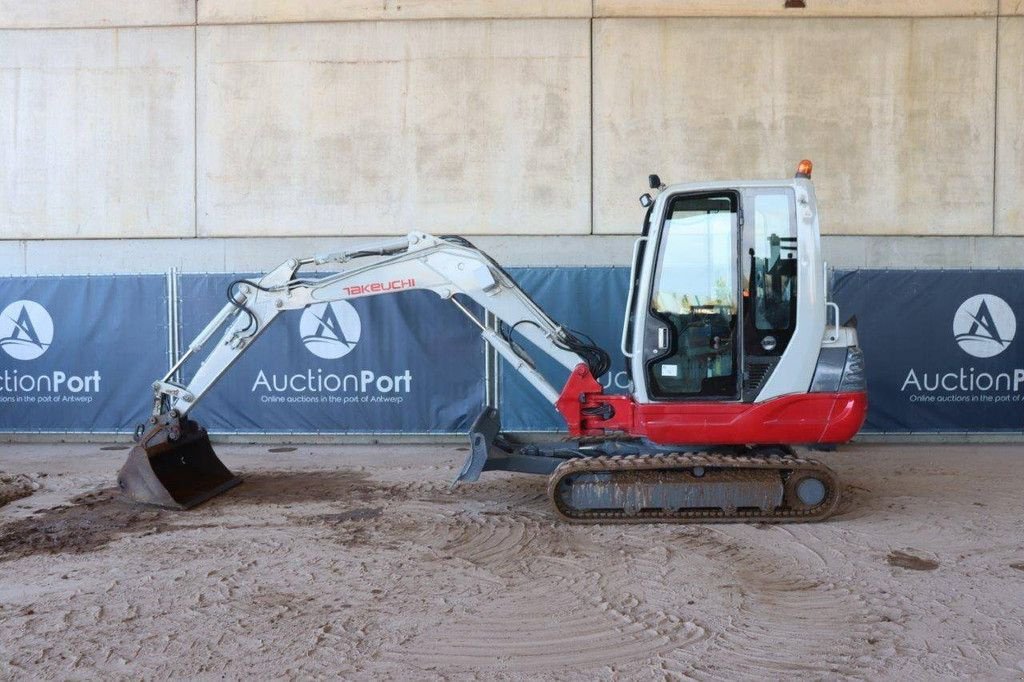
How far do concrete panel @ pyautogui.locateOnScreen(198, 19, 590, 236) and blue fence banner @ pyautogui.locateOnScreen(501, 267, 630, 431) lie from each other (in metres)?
0.91

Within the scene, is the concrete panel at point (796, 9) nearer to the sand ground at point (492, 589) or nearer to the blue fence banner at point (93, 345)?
the sand ground at point (492, 589)

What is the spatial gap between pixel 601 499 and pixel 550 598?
1.57 meters

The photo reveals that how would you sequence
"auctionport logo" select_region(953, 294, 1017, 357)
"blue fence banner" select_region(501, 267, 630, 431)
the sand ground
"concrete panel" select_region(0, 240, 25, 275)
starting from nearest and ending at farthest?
the sand ground → "auctionport logo" select_region(953, 294, 1017, 357) → "blue fence banner" select_region(501, 267, 630, 431) → "concrete panel" select_region(0, 240, 25, 275)

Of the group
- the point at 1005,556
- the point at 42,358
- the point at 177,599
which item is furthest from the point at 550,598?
the point at 42,358

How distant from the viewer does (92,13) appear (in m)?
11.1

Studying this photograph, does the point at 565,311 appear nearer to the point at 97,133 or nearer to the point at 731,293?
the point at 731,293

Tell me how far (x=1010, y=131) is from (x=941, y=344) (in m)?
2.98

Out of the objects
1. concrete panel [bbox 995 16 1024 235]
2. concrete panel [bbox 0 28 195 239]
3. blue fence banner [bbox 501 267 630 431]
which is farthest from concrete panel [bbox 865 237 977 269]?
concrete panel [bbox 0 28 195 239]

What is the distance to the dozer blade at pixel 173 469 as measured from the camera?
7.12 m

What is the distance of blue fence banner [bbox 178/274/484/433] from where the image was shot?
10.2 meters

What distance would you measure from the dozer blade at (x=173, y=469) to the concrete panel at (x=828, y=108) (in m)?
5.84

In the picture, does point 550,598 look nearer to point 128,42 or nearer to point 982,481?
point 982,481

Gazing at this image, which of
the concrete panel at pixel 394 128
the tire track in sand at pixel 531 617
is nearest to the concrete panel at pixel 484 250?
the concrete panel at pixel 394 128

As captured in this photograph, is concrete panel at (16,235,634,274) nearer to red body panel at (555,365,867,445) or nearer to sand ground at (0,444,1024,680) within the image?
sand ground at (0,444,1024,680)
